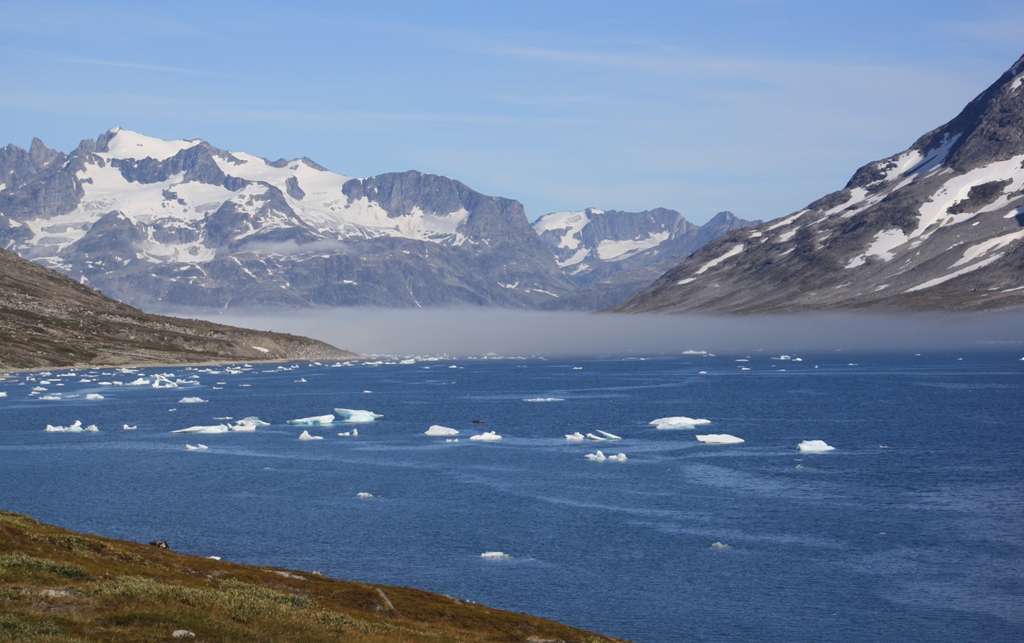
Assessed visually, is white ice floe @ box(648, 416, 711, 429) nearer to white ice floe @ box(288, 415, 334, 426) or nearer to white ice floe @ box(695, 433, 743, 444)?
white ice floe @ box(695, 433, 743, 444)

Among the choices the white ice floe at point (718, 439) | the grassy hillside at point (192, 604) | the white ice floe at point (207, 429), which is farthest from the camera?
the white ice floe at point (207, 429)

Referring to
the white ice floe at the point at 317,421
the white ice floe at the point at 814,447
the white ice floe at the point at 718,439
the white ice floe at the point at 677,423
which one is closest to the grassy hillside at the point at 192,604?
the white ice floe at the point at 814,447

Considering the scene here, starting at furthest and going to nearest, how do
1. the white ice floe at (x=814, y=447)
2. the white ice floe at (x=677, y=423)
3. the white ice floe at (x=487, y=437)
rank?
the white ice floe at (x=677, y=423)
the white ice floe at (x=487, y=437)
the white ice floe at (x=814, y=447)

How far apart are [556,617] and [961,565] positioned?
26.0 meters

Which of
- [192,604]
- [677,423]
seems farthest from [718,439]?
[192,604]

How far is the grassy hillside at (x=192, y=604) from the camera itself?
3444 cm

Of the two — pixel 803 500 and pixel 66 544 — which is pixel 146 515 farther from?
pixel 803 500

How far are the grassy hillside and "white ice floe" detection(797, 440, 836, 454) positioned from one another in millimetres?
63713

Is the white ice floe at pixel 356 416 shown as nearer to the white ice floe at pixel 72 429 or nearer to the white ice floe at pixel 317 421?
the white ice floe at pixel 317 421

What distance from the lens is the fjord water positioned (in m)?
58.0

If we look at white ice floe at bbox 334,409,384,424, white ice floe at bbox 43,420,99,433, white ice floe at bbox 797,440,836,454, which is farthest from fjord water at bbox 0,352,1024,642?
white ice floe at bbox 334,409,384,424

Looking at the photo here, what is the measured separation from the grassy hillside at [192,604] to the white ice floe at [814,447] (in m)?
Result: 63.7

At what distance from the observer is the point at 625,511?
8012 cm

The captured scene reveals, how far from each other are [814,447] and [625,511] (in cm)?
3782
